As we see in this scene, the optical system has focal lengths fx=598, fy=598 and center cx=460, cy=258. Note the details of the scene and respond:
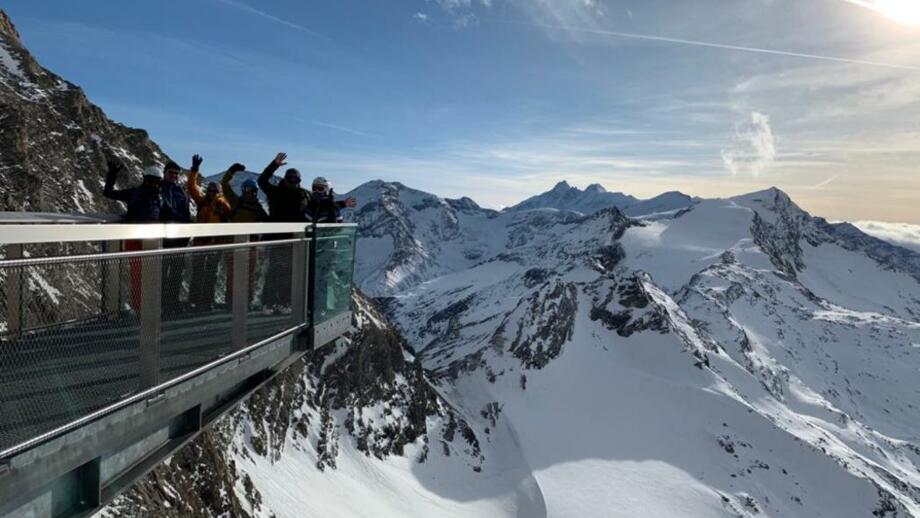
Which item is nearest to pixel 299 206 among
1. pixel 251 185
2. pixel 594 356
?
pixel 251 185

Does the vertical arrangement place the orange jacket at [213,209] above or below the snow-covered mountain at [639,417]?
above

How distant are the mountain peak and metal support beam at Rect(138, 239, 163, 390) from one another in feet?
134

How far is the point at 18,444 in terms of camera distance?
4383mm

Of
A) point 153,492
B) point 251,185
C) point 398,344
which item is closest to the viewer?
point 251,185

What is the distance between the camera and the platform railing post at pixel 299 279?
923 cm

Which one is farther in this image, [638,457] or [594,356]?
[594,356]

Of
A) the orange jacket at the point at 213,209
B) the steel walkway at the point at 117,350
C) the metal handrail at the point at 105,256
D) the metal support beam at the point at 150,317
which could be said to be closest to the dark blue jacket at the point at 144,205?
the steel walkway at the point at 117,350

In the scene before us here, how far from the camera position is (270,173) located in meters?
11.1

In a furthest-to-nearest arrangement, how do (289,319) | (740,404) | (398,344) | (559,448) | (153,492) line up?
(740,404) < (559,448) < (398,344) < (153,492) < (289,319)

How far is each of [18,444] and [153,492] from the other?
16.8 metres

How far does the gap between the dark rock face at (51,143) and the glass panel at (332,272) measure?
20411 millimetres

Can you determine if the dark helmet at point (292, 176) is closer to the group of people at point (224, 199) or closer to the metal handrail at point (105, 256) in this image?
the group of people at point (224, 199)

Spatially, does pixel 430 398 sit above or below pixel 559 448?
above

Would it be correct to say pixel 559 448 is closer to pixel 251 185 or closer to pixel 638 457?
pixel 638 457
